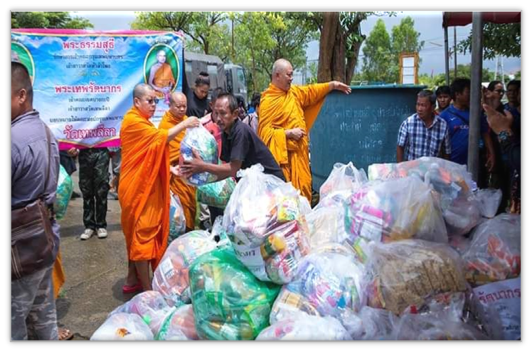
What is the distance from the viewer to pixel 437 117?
483cm

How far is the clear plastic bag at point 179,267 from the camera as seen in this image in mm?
3287

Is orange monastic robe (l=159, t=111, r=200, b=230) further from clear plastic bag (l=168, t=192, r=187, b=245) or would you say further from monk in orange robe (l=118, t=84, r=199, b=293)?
monk in orange robe (l=118, t=84, r=199, b=293)

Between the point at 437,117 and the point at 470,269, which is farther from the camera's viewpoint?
the point at 437,117

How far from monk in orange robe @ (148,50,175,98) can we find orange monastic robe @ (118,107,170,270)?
1.78 meters

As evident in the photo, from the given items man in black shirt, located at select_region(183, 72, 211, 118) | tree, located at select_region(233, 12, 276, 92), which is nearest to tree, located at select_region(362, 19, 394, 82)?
tree, located at select_region(233, 12, 276, 92)

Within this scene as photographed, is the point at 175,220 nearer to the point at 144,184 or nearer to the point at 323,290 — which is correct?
the point at 144,184

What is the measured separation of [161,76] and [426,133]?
2.67 metres

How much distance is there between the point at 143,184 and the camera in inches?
151

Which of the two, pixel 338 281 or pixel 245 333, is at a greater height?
pixel 338 281

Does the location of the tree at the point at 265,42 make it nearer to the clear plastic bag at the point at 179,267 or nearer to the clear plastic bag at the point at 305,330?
the clear plastic bag at the point at 179,267

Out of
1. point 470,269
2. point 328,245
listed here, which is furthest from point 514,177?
point 328,245

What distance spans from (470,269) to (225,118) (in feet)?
6.21

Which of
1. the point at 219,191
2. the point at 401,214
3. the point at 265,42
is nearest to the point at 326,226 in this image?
the point at 401,214
